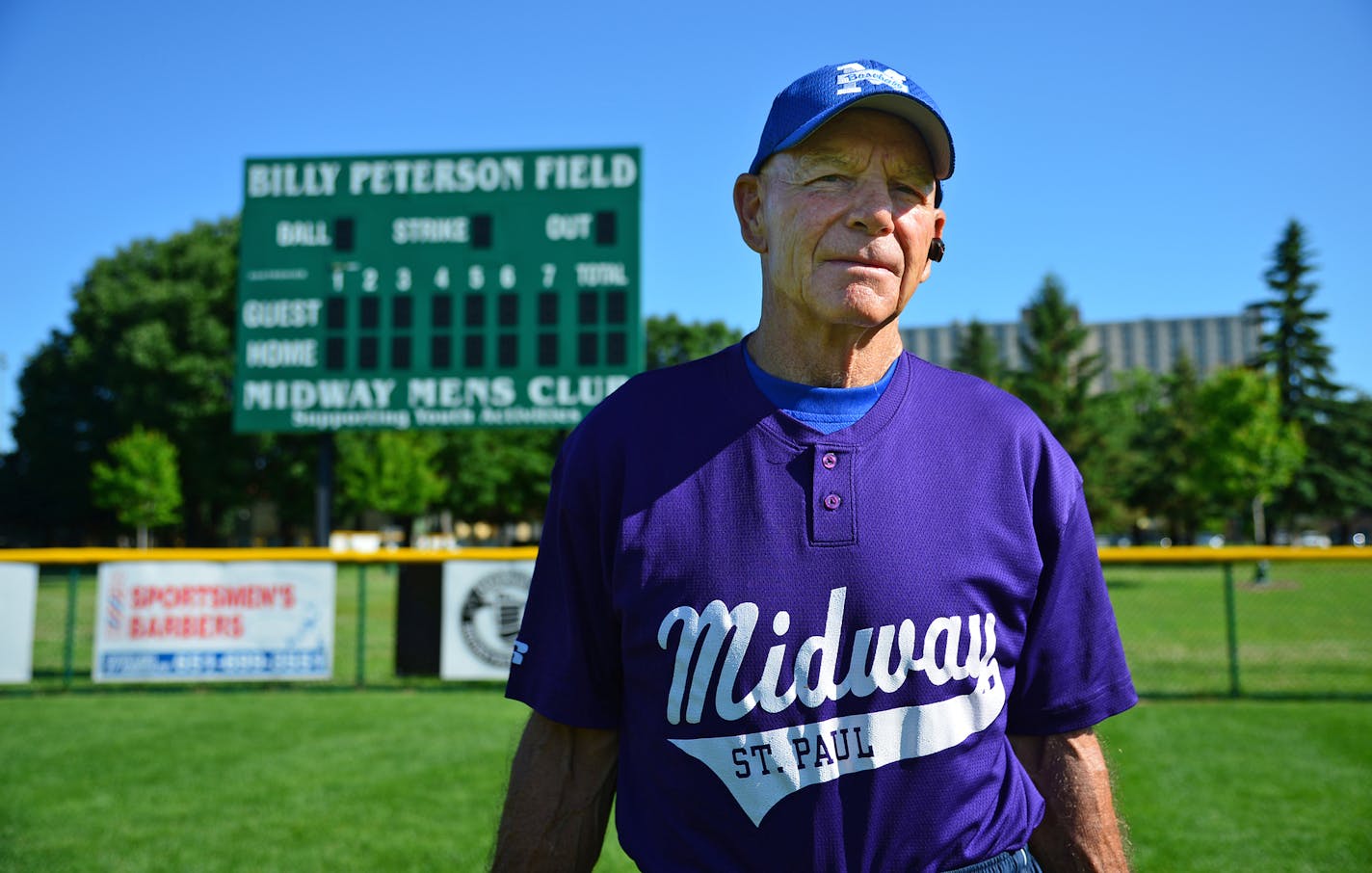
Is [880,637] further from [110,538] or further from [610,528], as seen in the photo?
[110,538]

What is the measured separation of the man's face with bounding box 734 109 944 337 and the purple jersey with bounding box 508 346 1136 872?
0.59 feet

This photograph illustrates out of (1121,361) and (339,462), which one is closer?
(339,462)

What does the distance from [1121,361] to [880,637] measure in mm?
131585

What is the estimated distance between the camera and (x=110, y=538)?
46.2 meters

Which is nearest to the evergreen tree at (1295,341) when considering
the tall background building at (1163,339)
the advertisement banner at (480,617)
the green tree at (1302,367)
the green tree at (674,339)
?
the green tree at (1302,367)

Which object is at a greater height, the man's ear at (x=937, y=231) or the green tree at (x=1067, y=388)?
the green tree at (x=1067, y=388)

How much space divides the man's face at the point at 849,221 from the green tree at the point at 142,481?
122 ft

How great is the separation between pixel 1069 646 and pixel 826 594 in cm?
46

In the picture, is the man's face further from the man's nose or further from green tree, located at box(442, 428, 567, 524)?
green tree, located at box(442, 428, 567, 524)

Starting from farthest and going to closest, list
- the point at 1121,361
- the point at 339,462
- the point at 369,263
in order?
the point at 1121,361, the point at 339,462, the point at 369,263

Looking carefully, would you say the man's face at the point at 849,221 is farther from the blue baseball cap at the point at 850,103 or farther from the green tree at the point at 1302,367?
the green tree at the point at 1302,367

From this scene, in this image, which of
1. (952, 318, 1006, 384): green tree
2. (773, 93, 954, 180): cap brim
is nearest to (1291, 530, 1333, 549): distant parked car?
(952, 318, 1006, 384): green tree

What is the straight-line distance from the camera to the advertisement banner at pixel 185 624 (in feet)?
30.7

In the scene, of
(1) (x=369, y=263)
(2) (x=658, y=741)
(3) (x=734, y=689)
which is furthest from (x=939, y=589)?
(1) (x=369, y=263)
